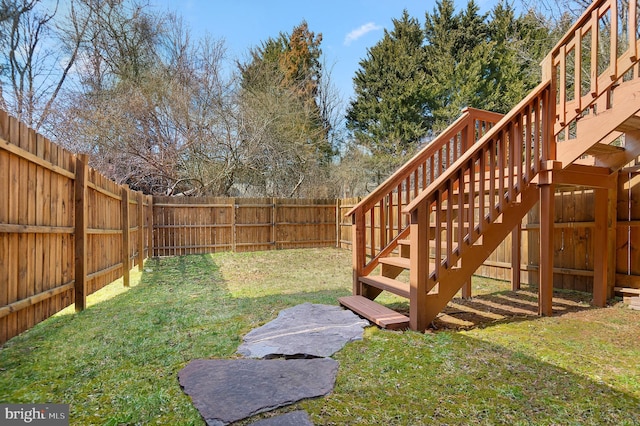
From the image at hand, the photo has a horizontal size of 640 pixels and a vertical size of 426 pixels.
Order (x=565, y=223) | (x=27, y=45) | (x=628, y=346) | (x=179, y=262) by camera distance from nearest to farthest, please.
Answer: (x=628, y=346)
(x=565, y=223)
(x=179, y=262)
(x=27, y=45)

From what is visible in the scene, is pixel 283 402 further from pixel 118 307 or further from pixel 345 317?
pixel 118 307

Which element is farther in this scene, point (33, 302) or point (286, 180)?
point (286, 180)

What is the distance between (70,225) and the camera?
3.53 metres

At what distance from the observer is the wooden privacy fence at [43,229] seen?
2504mm

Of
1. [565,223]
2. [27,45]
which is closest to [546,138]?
[565,223]

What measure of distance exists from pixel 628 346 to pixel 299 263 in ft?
20.1

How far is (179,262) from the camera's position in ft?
26.4

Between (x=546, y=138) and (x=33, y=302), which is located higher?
(x=546, y=138)

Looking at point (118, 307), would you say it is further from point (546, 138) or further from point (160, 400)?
point (546, 138)

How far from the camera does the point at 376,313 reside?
10.6 ft

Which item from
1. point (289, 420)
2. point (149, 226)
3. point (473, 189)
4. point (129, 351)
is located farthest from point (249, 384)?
point (149, 226)

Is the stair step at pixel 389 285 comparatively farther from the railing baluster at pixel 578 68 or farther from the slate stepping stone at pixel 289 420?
the railing baluster at pixel 578 68

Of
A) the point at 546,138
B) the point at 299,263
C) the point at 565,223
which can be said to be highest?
the point at 546,138

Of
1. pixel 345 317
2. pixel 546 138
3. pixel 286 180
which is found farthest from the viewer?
A: pixel 286 180
